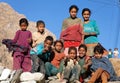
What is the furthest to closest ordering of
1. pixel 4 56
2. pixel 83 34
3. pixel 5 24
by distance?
pixel 5 24 < pixel 4 56 < pixel 83 34

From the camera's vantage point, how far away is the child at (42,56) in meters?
9.08

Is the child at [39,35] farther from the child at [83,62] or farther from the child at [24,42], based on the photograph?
the child at [83,62]

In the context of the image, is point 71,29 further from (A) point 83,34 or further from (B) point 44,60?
(B) point 44,60

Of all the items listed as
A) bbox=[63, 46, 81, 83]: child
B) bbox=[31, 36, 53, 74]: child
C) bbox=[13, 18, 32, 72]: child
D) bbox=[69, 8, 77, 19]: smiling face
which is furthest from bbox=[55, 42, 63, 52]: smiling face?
bbox=[69, 8, 77, 19]: smiling face

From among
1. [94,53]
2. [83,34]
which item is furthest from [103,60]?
[83,34]

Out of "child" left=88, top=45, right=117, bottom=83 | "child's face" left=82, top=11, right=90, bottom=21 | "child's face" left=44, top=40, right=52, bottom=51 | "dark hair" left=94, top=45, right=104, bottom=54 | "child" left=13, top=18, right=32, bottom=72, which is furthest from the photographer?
"child's face" left=82, top=11, right=90, bottom=21

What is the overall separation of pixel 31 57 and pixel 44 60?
1.04 feet

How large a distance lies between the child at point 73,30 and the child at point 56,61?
0.29 meters

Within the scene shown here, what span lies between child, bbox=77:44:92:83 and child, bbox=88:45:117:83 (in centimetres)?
12

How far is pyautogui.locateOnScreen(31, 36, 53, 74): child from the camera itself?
9078mm

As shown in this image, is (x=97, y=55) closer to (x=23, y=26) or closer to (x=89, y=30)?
(x=89, y=30)

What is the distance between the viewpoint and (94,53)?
920 cm

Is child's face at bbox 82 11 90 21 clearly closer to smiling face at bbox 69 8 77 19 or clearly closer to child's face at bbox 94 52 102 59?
smiling face at bbox 69 8 77 19

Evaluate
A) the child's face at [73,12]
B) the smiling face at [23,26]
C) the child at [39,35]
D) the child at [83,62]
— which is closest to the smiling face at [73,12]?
the child's face at [73,12]
